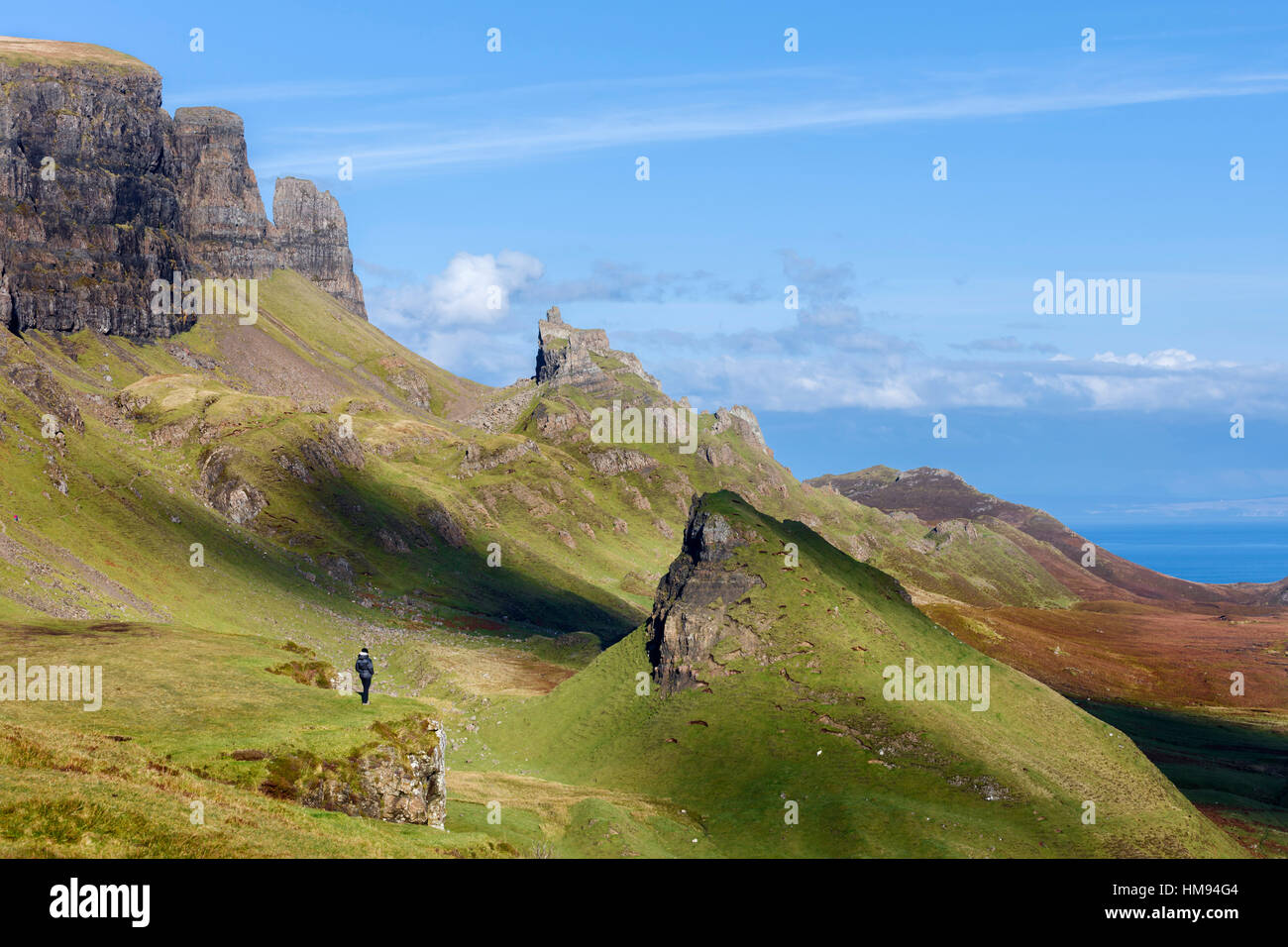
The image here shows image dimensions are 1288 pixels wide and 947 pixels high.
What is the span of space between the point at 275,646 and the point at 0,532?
7242cm

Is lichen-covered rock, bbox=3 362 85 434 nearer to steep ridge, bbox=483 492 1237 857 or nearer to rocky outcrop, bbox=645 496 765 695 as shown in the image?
steep ridge, bbox=483 492 1237 857

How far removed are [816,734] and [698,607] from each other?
1718 cm

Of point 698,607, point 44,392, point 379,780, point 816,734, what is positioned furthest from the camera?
point 44,392

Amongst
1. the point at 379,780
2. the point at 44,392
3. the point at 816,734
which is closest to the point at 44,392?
the point at 44,392

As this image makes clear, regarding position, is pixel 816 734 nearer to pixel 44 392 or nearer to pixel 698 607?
pixel 698 607

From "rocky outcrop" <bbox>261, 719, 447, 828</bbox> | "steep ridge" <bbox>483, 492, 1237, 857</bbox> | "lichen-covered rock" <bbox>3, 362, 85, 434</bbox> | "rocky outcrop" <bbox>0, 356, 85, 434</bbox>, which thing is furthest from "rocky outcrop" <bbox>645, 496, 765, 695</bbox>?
"lichen-covered rock" <bbox>3, 362, 85, 434</bbox>

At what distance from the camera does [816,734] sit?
78062mm

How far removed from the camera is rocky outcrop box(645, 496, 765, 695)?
88.9 m

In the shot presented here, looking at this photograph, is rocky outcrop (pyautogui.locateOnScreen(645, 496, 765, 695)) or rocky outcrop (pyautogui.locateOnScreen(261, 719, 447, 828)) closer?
rocky outcrop (pyautogui.locateOnScreen(261, 719, 447, 828))

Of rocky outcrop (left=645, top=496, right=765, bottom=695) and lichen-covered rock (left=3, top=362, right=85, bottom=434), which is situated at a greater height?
lichen-covered rock (left=3, top=362, right=85, bottom=434)

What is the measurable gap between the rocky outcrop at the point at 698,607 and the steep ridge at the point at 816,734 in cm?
14

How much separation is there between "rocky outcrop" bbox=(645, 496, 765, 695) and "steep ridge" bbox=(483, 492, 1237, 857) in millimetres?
140
